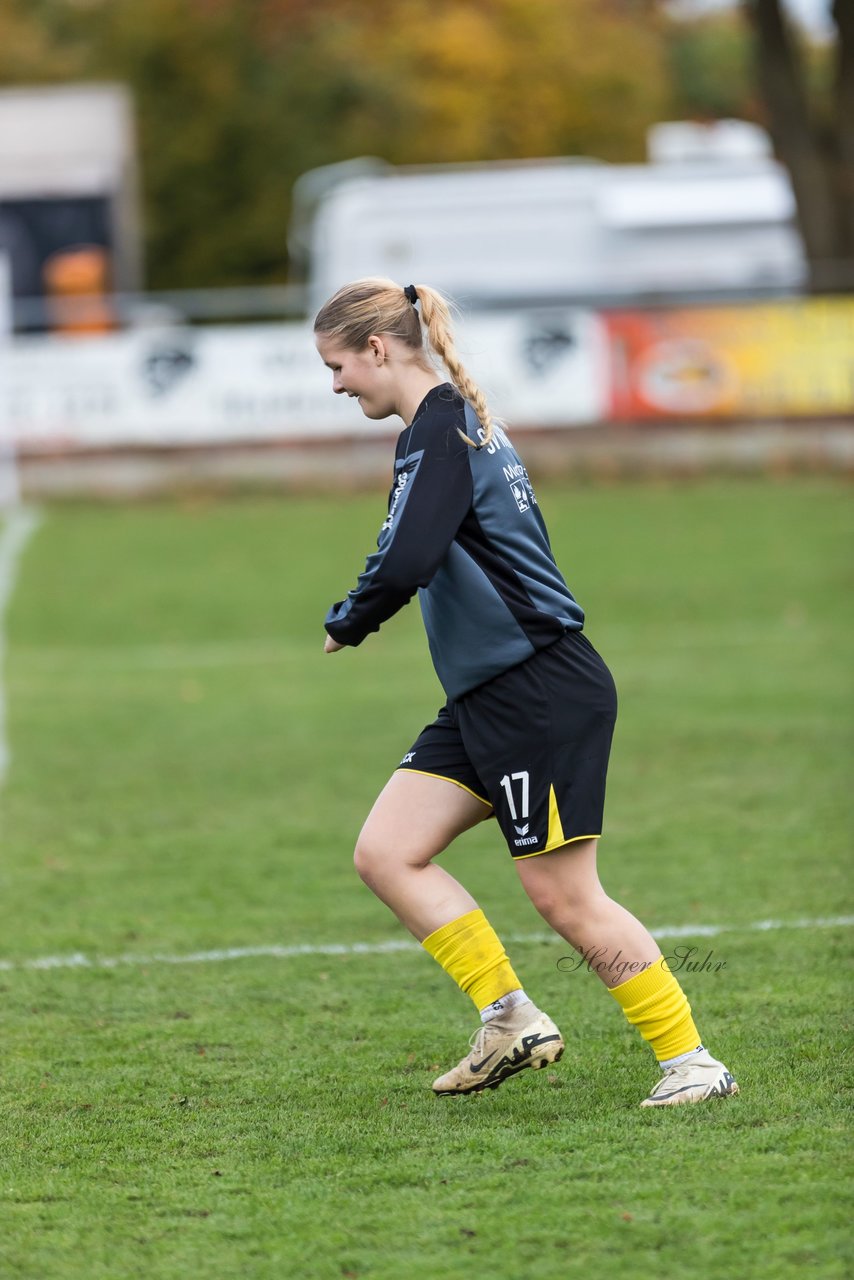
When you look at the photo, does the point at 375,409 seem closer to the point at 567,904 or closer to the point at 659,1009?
the point at 567,904

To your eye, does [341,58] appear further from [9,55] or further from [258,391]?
[258,391]

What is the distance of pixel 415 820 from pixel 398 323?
112 cm

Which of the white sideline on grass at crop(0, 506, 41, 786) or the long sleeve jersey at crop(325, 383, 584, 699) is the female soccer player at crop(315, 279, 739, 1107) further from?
the white sideline on grass at crop(0, 506, 41, 786)

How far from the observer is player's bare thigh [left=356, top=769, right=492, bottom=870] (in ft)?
14.0

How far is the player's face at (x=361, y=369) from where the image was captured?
4.18 meters

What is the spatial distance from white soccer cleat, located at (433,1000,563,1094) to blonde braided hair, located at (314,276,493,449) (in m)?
1.34

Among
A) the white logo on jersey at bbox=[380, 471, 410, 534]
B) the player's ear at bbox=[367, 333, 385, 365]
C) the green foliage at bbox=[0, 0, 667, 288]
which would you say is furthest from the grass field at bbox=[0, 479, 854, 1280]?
the green foliage at bbox=[0, 0, 667, 288]

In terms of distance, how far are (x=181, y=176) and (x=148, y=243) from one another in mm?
1516

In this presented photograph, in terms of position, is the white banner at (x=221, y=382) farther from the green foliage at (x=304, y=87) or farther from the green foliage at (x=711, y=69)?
the green foliage at (x=711, y=69)

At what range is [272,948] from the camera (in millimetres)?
5965

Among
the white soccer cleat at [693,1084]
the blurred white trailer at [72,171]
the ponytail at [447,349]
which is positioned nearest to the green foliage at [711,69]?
the blurred white trailer at [72,171]

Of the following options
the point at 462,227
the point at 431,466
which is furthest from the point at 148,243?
the point at 431,466

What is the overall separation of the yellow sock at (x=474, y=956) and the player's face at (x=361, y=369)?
119 cm

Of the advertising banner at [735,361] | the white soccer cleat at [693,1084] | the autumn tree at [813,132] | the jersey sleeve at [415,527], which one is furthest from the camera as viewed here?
the autumn tree at [813,132]
